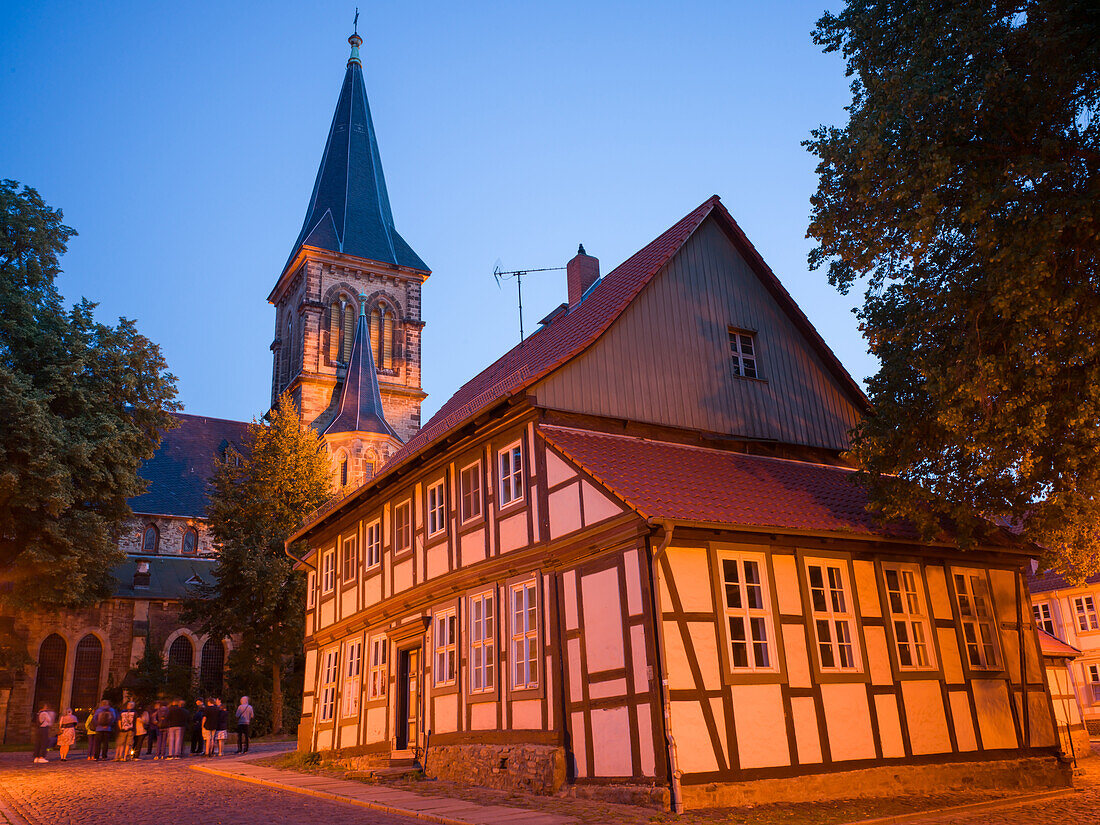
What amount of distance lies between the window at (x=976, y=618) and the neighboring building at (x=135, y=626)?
30305 millimetres

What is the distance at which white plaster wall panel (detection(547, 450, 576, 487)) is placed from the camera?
14634mm

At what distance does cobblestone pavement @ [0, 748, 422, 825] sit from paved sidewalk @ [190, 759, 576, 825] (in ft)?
1.00

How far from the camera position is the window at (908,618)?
14.8m

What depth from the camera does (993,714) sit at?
15461mm

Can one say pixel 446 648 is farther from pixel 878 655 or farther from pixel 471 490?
pixel 878 655

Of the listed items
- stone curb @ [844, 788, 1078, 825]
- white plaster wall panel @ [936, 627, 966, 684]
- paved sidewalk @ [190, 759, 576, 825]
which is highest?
white plaster wall panel @ [936, 627, 966, 684]

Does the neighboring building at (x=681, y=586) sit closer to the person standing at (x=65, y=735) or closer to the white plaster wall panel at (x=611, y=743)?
the white plaster wall panel at (x=611, y=743)

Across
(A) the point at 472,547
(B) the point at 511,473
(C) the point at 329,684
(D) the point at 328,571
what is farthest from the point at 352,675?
(B) the point at 511,473

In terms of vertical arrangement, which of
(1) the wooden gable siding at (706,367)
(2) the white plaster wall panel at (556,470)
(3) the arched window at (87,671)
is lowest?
(3) the arched window at (87,671)

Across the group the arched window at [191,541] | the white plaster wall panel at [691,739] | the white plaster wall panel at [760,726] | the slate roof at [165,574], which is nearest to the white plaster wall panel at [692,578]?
the white plaster wall panel at [760,726]

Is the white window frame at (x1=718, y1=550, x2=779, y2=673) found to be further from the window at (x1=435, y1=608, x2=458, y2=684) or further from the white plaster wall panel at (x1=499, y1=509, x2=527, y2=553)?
the window at (x1=435, y1=608, x2=458, y2=684)

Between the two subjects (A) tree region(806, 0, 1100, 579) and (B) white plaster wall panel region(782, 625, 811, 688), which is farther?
(B) white plaster wall panel region(782, 625, 811, 688)

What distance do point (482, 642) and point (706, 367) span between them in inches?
259

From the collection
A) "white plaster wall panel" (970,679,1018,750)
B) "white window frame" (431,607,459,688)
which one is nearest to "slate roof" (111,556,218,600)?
"white window frame" (431,607,459,688)
